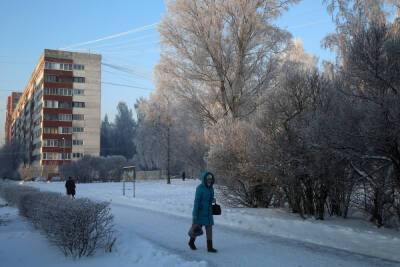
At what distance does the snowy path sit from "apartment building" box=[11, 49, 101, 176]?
259 ft

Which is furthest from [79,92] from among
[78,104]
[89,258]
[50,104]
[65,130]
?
[89,258]

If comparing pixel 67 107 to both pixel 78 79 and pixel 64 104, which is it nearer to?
pixel 64 104

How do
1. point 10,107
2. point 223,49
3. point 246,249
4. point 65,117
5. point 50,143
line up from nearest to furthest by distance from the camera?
point 246,249
point 223,49
point 50,143
point 65,117
point 10,107

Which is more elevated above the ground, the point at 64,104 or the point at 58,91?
the point at 58,91

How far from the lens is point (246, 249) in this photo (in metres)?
10.4

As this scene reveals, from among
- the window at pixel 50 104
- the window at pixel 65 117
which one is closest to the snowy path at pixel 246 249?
the window at pixel 65 117

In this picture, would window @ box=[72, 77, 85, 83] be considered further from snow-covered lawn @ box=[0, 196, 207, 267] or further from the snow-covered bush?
the snow-covered bush

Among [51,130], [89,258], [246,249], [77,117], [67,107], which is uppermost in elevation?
[67,107]

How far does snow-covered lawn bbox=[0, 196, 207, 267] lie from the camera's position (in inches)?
360

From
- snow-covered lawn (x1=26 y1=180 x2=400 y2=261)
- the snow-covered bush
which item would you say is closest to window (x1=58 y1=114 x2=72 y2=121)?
snow-covered lawn (x1=26 y1=180 x2=400 y2=261)

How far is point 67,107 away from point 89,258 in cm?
8623

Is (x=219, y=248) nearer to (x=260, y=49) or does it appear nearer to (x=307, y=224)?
(x=307, y=224)

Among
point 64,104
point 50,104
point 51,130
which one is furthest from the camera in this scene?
point 64,104

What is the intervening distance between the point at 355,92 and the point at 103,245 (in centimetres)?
685
